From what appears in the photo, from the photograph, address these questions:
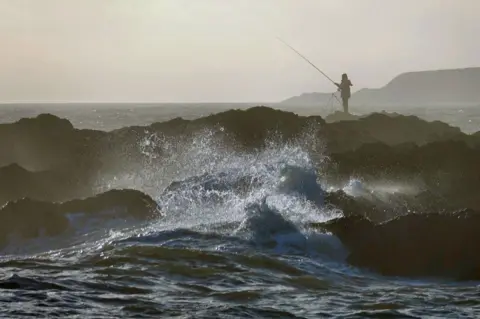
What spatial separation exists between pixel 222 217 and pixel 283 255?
2.57 metres

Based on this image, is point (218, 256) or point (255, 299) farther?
point (218, 256)

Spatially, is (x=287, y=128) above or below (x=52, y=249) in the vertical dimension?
above

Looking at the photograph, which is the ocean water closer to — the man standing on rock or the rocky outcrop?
the rocky outcrop

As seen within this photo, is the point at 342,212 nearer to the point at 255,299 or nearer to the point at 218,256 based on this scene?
the point at 218,256

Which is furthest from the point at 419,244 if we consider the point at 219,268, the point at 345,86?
the point at 345,86

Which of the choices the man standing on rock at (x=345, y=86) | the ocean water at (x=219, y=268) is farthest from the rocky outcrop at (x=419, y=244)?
the man standing on rock at (x=345, y=86)

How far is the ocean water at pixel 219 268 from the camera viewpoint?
26.3 ft

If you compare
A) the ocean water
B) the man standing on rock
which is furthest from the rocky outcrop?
the man standing on rock

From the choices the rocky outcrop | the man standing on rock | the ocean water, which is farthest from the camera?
the man standing on rock

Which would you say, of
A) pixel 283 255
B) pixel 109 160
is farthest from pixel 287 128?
pixel 283 255

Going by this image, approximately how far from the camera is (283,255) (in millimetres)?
11141

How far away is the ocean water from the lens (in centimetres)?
801

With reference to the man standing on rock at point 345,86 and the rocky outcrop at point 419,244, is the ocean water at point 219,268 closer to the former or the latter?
the rocky outcrop at point 419,244

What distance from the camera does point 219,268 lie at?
10.0 m
